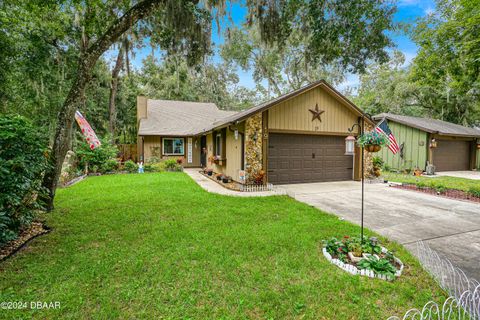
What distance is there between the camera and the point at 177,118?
53.2 ft

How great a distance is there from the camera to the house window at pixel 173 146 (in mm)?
14734

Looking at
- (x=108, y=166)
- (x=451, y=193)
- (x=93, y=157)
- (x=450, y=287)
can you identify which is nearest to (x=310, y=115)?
(x=451, y=193)

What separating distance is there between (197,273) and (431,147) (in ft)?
49.7

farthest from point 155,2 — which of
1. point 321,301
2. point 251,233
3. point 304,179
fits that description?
point 304,179

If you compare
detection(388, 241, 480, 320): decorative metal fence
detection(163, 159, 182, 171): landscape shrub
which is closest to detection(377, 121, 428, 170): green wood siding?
detection(388, 241, 480, 320): decorative metal fence

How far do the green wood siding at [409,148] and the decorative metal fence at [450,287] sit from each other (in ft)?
41.3

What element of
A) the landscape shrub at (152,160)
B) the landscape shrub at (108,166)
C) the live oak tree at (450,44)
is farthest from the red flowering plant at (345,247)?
the landscape shrub at (152,160)

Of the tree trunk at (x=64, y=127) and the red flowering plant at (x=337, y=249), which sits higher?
the tree trunk at (x=64, y=127)

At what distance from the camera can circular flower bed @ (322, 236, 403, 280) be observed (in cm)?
283

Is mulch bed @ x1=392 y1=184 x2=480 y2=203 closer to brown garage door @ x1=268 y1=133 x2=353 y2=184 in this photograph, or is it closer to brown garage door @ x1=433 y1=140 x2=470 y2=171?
brown garage door @ x1=268 y1=133 x2=353 y2=184

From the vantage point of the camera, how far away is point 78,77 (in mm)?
4953

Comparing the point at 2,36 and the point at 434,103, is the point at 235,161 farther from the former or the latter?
the point at 434,103

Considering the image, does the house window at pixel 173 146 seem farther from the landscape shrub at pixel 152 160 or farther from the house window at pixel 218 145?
the house window at pixel 218 145

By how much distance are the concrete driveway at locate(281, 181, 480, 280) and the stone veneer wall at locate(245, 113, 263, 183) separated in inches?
58.5
